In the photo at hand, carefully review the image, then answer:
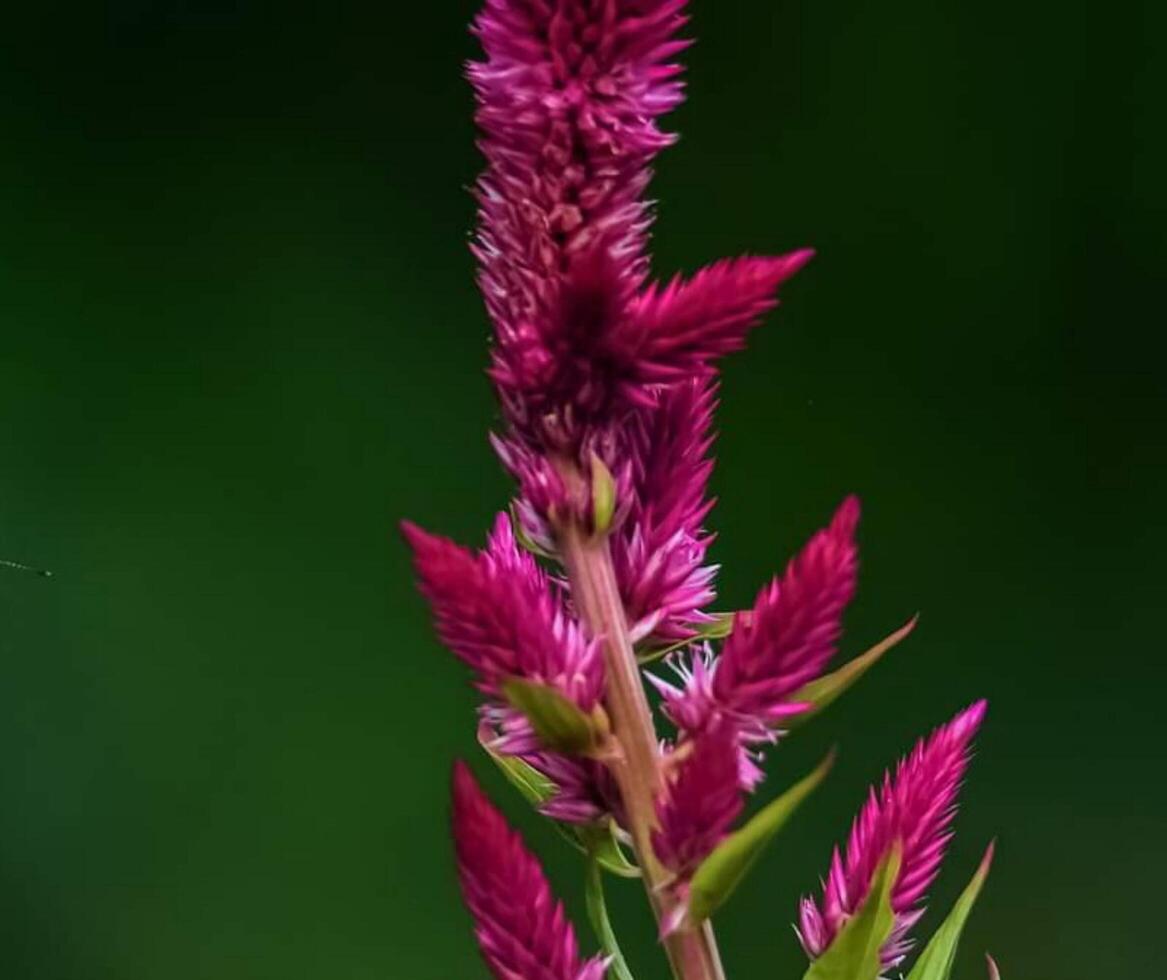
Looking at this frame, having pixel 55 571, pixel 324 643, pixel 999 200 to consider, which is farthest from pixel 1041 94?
pixel 55 571

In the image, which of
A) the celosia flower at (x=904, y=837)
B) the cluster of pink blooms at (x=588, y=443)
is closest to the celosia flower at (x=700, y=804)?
the cluster of pink blooms at (x=588, y=443)

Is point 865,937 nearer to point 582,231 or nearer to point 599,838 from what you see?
point 599,838

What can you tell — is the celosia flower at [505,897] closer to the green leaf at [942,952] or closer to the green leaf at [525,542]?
the green leaf at [525,542]

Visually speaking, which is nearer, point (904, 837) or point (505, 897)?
Result: point (505, 897)

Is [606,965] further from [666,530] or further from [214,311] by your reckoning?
[214,311]

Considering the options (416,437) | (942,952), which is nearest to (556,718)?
(942,952)
